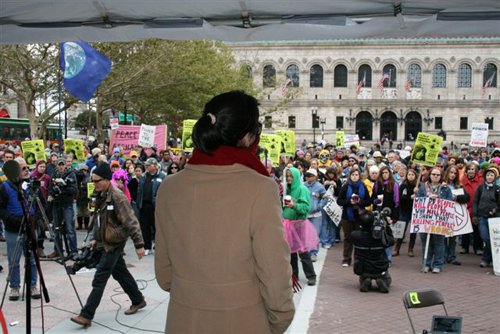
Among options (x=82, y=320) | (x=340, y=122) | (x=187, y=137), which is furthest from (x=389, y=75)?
(x=82, y=320)

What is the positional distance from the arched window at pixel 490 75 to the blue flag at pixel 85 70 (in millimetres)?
60090

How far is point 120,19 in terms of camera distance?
453cm

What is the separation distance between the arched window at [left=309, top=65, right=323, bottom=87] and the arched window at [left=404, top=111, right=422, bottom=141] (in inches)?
428

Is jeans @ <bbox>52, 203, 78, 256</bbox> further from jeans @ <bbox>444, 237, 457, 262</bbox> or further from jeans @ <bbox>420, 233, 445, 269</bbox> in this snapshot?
jeans @ <bbox>444, 237, 457, 262</bbox>

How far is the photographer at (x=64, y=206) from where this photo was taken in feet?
33.6

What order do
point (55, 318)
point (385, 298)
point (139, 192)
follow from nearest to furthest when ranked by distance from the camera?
point (55, 318)
point (385, 298)
point (139, 192)

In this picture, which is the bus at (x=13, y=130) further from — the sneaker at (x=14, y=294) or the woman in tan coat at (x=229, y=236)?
the woman in tan coat at (x=229, y=236)

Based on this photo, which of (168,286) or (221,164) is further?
(168,286)

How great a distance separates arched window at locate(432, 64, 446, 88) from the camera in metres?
61.4

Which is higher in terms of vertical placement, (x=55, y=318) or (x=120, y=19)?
(x=120, y=19)

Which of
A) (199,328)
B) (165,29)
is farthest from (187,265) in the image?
(165,29)

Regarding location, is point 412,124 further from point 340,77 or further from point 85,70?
point 85,70

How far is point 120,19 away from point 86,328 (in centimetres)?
378

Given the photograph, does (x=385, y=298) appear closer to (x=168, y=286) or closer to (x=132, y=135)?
(x=168, y=286)
